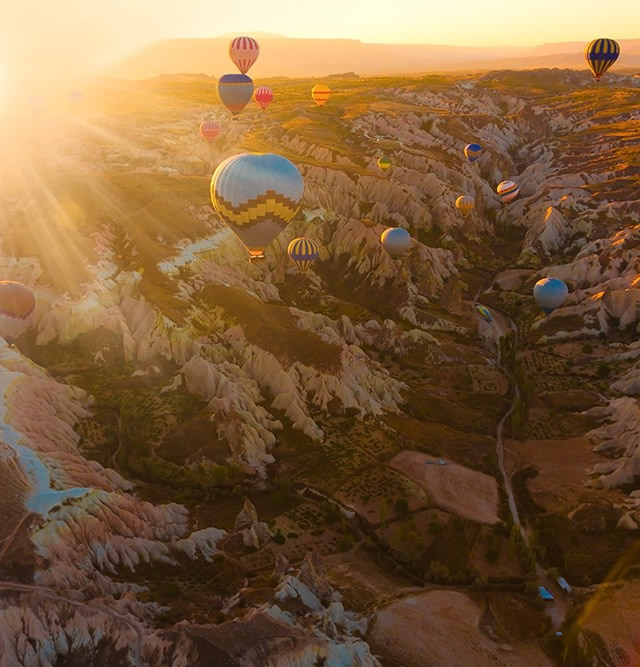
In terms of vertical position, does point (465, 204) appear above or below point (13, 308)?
above

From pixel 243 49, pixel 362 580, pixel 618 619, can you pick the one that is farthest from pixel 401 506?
pixel 243 49

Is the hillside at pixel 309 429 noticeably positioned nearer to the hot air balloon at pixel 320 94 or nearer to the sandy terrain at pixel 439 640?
the sandy terrain at pixel 439 640

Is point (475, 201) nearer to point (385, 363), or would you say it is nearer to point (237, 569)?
point (385, 363)

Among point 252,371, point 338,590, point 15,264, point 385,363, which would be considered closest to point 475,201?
point 385,363

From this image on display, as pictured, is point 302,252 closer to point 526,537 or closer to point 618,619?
point 526,537

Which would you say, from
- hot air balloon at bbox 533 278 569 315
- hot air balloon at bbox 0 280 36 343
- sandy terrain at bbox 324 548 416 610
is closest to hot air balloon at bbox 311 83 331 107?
hot air balloon at bbox 533 278 569 315
